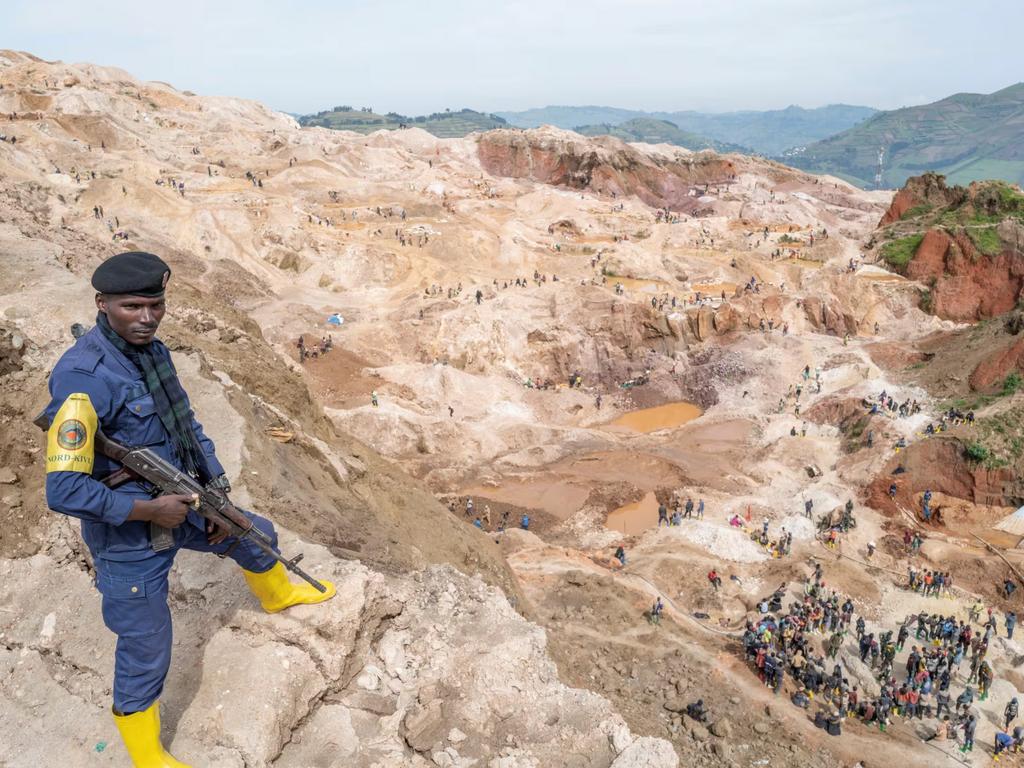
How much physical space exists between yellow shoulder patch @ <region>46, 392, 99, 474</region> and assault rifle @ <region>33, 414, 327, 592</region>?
0.57 feet

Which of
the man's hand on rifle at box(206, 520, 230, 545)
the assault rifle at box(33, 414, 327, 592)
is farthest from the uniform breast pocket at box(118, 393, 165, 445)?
the man's hand on rifle at box(206, 520, 230, 545)

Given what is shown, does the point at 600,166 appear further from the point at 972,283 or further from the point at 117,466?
the point at 117,466

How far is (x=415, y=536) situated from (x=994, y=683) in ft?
46.7

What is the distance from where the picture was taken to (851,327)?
38.8 meters

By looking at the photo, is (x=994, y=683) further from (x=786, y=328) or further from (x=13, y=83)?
(x=13, y=83)

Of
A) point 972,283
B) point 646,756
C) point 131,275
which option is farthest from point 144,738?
point 972,283

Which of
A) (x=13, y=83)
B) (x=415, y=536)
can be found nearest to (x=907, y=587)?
(x=415, y=536)

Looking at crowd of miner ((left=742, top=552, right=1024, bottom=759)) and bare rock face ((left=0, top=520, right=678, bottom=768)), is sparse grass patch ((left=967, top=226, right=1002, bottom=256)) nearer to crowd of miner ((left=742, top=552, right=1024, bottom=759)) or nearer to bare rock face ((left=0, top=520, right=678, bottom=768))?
crowd of miner ((left=742, top=552, right=1024, bottom=759))

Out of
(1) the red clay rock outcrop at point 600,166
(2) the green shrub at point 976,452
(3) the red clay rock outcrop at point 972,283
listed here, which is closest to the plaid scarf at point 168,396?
(2) the green shrub at point 976,452

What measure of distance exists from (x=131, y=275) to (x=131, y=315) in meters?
0.27

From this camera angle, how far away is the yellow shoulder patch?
147 inches

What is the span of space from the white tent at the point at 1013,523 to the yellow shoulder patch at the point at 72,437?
27.2 meters

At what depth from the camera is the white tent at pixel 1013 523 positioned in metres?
22.0

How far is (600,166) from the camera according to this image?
232 feet
